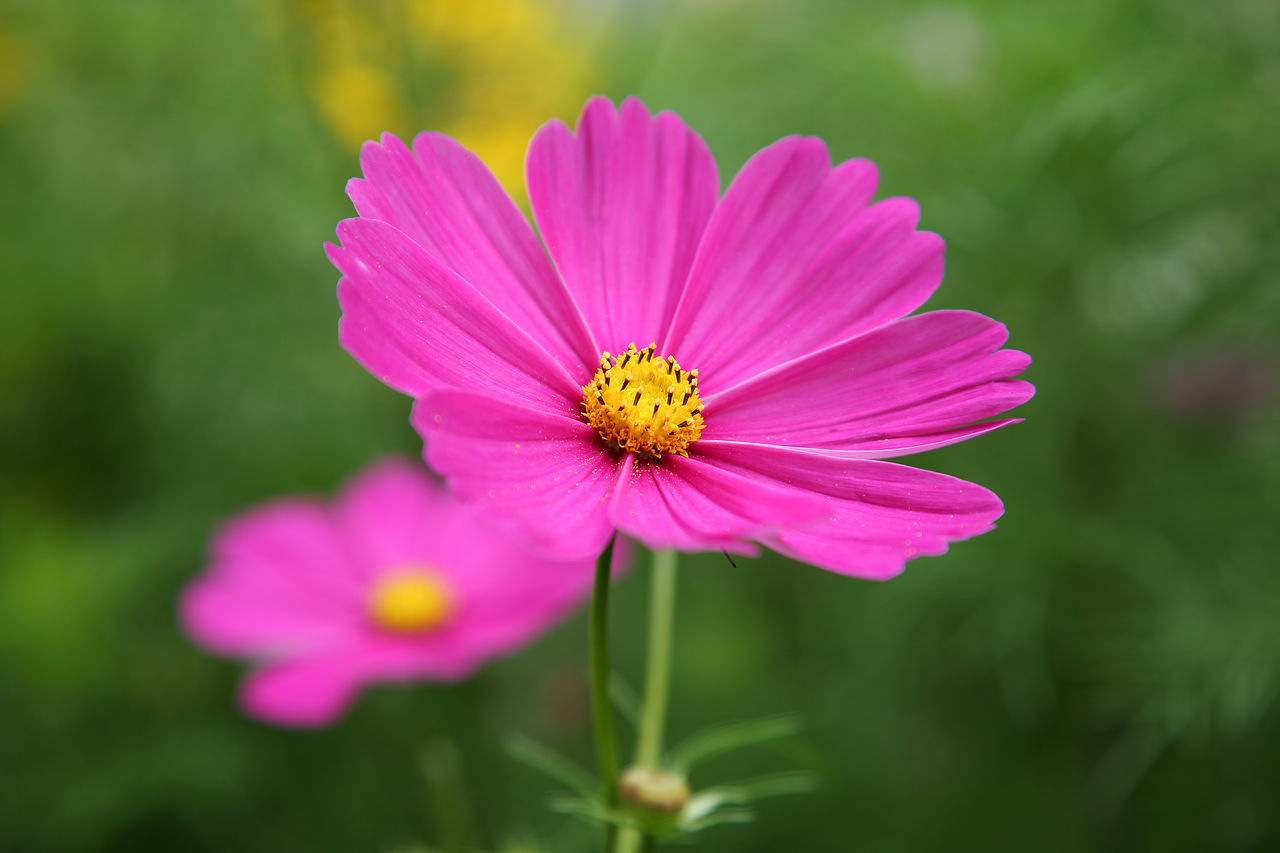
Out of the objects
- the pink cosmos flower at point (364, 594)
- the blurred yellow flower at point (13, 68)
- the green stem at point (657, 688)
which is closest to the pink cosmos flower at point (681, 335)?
the green stem at point (657, 688)

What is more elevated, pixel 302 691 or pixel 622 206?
pixel 622 206


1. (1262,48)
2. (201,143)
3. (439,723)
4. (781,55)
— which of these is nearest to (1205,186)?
(1262,48)

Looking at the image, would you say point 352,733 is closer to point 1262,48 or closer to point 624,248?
point 624,248

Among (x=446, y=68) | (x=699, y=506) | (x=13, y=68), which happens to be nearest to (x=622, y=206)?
(x=699, y=506)

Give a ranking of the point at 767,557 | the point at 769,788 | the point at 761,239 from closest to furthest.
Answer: the point at 761,239 < the point at 769,788 < the point at 767,557


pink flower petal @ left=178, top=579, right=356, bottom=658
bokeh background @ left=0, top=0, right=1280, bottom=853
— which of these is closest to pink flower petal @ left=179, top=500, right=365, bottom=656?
pink flower petal @ left=178, top=579, right=356, bottom=658

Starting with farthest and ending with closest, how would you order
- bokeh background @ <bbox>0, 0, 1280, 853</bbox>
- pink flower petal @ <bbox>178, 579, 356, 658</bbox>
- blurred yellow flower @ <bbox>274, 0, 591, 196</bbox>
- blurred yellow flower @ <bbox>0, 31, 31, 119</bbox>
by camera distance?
blurred yellow flower @ <bbox>0, 31, 31, 119</bbox>, blurred yellow flower @ <bbox>274, 0, 591, 196</bbox>, bokeh background @ <bbox>0, 0, 1280, 853</bbox>, pink flower petal @ <bbox>178, 579, 356, 658</bbox>

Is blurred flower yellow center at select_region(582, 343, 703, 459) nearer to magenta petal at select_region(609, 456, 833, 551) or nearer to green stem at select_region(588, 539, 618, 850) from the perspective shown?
magenta petal at select_region(609, 456, 833, 551)

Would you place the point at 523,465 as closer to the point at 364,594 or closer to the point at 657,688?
the point at 657,688

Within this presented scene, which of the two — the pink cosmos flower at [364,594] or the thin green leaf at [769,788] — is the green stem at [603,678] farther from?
the pink cosmos flower at [364,594]
